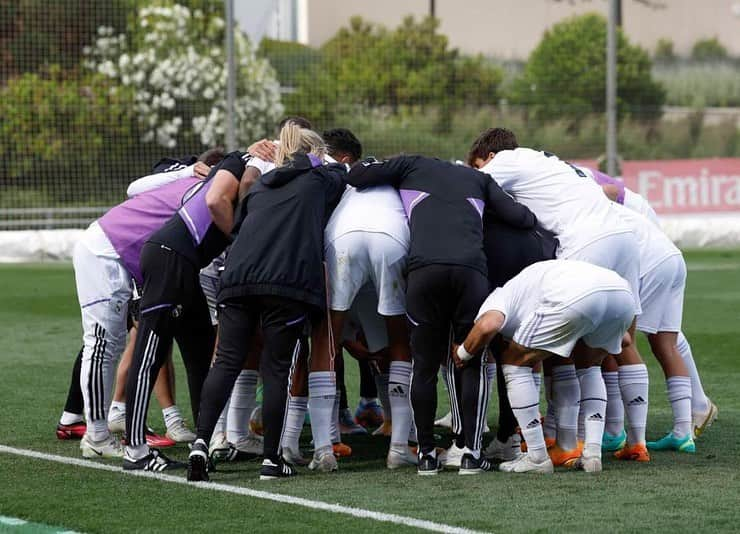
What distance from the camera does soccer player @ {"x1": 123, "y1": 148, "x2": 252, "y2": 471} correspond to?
6375 mm

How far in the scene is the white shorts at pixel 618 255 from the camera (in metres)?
6.62

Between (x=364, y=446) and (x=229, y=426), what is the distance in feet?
2.87

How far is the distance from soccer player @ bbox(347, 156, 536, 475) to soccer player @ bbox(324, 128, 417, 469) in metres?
0.16

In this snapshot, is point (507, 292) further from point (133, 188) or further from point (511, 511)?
point (133, 188)

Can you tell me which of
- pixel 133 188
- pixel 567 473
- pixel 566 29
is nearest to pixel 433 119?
pixel 566 29

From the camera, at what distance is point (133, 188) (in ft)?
25.1

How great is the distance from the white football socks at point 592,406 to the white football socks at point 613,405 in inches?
15.9

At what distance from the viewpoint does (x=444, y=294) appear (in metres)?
6.23

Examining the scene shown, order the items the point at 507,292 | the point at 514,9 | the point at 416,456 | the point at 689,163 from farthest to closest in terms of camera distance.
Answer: the point at 514,9 → the point at 689,163 → the point at 416,456 → the point at 507,292

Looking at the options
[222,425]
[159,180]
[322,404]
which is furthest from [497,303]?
[159,180]

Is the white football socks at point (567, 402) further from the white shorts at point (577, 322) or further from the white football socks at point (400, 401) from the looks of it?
the white football socks at point (400, 401)

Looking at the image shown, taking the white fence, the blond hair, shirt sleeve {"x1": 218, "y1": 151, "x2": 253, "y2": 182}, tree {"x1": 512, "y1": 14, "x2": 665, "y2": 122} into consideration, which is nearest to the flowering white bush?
the white fence

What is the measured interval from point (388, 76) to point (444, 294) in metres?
17.9

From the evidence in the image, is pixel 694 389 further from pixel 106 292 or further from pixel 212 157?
pixel 106 292
